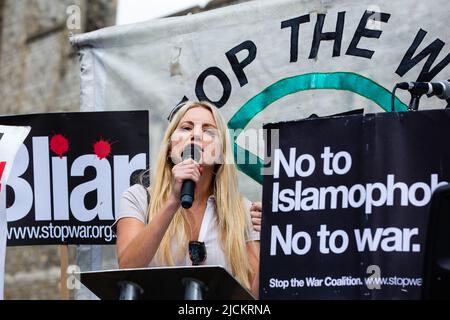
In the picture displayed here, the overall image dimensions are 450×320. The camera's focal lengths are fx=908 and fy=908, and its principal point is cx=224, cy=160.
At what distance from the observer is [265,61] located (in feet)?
15.3

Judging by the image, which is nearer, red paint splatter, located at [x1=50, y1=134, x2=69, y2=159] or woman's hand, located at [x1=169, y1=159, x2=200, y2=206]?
woman's hand, located at [x1=169, y1=159, x2=200, y2=206]

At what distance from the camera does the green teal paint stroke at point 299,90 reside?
435cm

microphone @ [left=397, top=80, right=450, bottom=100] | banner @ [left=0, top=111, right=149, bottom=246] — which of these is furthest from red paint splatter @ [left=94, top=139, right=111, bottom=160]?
microphone @ [left=397, top=80, right=450, bottom=100]

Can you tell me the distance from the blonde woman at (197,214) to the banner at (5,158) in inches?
20.3

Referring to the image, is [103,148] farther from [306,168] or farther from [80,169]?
[306,168]

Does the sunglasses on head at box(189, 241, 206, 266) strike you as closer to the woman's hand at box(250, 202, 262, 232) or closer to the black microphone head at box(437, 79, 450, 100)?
the woman's hand at box(250, 202, 262, 232)

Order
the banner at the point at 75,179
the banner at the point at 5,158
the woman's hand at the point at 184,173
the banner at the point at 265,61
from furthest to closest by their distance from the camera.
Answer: the banner at the point at 75,179, the banner at the point at 265,61, the banner at the point at 5,158, the woman's hand at the point at 184,173

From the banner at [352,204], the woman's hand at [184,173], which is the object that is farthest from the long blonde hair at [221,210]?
the banner at [352,204]

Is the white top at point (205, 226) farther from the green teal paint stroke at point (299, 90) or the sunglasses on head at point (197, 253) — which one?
the green teal paint stroke at point (299, 90)

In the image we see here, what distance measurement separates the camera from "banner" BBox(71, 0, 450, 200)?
4.28m
